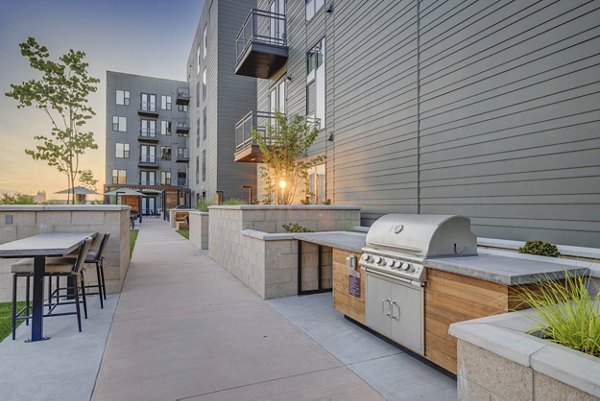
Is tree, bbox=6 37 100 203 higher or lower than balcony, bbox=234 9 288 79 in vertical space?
lower

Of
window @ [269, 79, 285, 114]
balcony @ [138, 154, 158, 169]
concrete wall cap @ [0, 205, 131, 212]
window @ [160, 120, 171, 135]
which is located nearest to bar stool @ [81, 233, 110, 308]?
concrete wall cap @ [0, 205, 131, 212]

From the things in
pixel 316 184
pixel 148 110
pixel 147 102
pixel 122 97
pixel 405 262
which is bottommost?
pixel 405 262

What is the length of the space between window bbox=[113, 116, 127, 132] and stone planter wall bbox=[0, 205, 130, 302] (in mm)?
29937

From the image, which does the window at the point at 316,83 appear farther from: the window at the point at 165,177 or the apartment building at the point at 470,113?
the window at the point at 165,177

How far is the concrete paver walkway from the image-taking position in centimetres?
272

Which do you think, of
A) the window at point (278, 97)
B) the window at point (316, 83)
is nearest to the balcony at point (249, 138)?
the window at point (278, 97)

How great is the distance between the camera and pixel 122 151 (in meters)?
32.1

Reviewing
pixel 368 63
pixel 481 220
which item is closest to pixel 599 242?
pixel 481 220

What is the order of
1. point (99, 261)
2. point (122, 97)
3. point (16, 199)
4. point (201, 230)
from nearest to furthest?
point (99, 261), point (16, 199), point (201, 230), point (122, 97)

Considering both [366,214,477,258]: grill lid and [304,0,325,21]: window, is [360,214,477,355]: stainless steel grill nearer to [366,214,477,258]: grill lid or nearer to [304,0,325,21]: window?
[366,214,477,258]: grill lid

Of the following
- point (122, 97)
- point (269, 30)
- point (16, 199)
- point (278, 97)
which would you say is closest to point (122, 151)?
point (122, 97)

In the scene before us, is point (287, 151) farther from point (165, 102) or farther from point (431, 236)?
point (165, 102)

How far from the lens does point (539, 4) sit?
4000 mm

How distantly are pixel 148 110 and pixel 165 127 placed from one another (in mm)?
2126
